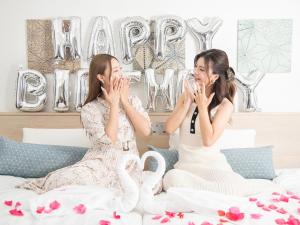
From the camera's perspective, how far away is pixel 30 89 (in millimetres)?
2998

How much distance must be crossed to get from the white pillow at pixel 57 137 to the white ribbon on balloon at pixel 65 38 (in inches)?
23.4

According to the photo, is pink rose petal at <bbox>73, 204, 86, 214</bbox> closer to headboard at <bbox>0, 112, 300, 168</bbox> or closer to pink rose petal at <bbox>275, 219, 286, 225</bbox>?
pink rose petal at <bbox>275, 219, 286, 225</bbox>

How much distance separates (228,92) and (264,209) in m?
0.94

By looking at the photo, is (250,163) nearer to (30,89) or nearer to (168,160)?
(168,160)

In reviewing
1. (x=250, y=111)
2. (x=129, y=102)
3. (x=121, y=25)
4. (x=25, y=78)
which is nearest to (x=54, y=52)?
(x=25, y=78)

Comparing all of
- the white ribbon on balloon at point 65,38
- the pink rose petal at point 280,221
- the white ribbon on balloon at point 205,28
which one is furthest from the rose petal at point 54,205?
the white ribbon on balloon at point 205,28

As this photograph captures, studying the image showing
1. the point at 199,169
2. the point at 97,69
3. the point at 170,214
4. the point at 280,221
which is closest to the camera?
the point at 280,221

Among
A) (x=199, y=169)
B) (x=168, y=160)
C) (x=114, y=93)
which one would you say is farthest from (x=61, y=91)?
(x=199, y=169)

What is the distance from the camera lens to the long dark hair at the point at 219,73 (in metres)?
2.44

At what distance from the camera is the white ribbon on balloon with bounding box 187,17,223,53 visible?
299 cm

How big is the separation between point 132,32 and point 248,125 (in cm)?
113

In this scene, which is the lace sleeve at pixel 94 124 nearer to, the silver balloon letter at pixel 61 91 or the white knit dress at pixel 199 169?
the white knit dress at pixel 199 169

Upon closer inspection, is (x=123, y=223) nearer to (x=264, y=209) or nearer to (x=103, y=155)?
(x=264, y=209)

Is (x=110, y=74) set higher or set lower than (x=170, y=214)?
higher
